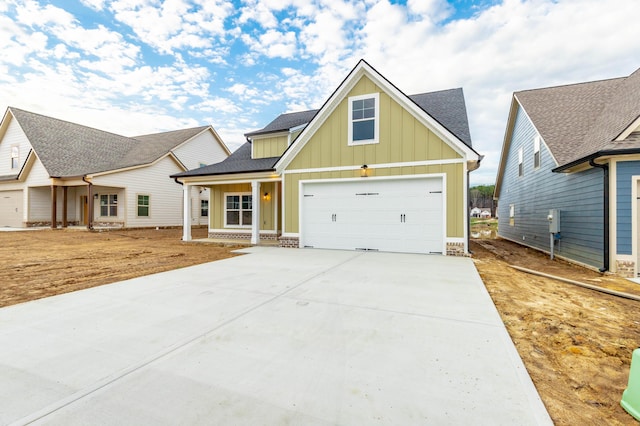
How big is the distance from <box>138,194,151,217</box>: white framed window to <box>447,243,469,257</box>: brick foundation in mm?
18968

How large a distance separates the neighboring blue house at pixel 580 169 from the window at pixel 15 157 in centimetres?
3077

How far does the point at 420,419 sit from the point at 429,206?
742 centimetres

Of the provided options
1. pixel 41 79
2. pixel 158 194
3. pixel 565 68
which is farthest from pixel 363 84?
pixel 41 79

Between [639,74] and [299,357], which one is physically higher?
[639,74]

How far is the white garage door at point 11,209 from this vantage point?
61.5 feet

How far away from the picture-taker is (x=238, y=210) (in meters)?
13.0

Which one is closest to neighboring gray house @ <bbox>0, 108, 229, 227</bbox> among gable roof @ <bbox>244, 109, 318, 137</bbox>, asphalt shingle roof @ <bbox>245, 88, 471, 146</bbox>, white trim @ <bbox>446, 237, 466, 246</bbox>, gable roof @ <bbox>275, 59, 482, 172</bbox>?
gable roof @ <bbox>244, 109, 318, 137</bbox>

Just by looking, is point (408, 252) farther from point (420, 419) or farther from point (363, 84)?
point (420, 419)

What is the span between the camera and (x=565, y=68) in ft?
50.1

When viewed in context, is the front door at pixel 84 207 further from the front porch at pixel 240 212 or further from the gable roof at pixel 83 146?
the front porch at pixel 240 212

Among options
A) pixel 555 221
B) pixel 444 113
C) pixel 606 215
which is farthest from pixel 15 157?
pixel 606 215

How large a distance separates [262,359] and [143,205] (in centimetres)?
1978

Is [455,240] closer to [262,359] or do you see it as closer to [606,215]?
[606,215]

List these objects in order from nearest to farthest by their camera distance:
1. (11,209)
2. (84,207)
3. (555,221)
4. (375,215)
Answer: (555,221) → (375,215) → (11,209) → (84,207)
